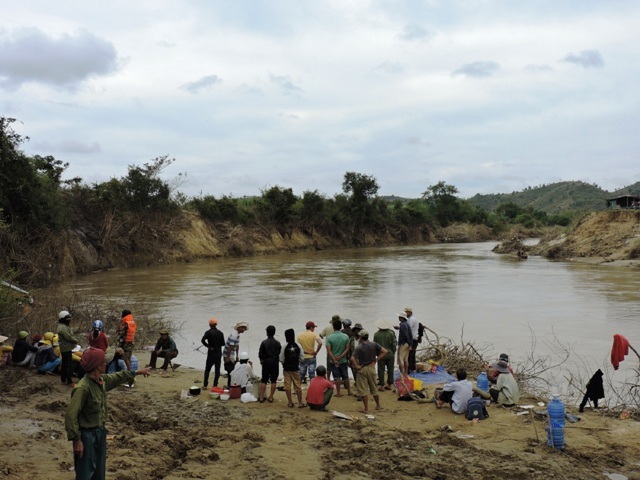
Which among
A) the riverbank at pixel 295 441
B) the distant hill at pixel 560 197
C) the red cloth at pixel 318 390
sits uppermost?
the distant hill at pixel 560 197

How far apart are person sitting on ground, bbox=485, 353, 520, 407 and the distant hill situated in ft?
497

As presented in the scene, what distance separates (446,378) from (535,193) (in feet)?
640

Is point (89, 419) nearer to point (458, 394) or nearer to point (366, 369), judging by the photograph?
point (366, 369)

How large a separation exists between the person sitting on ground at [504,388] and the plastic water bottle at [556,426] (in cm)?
201

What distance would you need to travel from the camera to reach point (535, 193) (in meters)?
191

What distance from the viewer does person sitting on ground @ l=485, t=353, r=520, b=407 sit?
9687mm

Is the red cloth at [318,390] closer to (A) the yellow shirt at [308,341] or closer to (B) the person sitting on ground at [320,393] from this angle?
(B) the person sitting on ground at [320,393]

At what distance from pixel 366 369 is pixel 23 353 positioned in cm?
670

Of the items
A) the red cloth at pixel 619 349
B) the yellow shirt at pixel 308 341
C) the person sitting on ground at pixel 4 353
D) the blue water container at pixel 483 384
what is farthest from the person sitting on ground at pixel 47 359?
the red cloth at pixel 619 349

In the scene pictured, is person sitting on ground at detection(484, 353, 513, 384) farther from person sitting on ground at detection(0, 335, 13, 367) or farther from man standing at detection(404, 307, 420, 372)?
person sitting on ground at detection(0, 335, 13, 367)

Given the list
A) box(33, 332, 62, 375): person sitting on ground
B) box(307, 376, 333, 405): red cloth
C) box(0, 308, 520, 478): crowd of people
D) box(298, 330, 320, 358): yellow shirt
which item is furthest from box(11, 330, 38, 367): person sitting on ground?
box(307, 376, 333, 405): red cloth

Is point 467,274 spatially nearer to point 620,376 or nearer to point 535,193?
point 620,376

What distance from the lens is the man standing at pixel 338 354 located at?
10398 mm

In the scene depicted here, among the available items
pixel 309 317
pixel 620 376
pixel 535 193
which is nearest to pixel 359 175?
pixel 309 317
